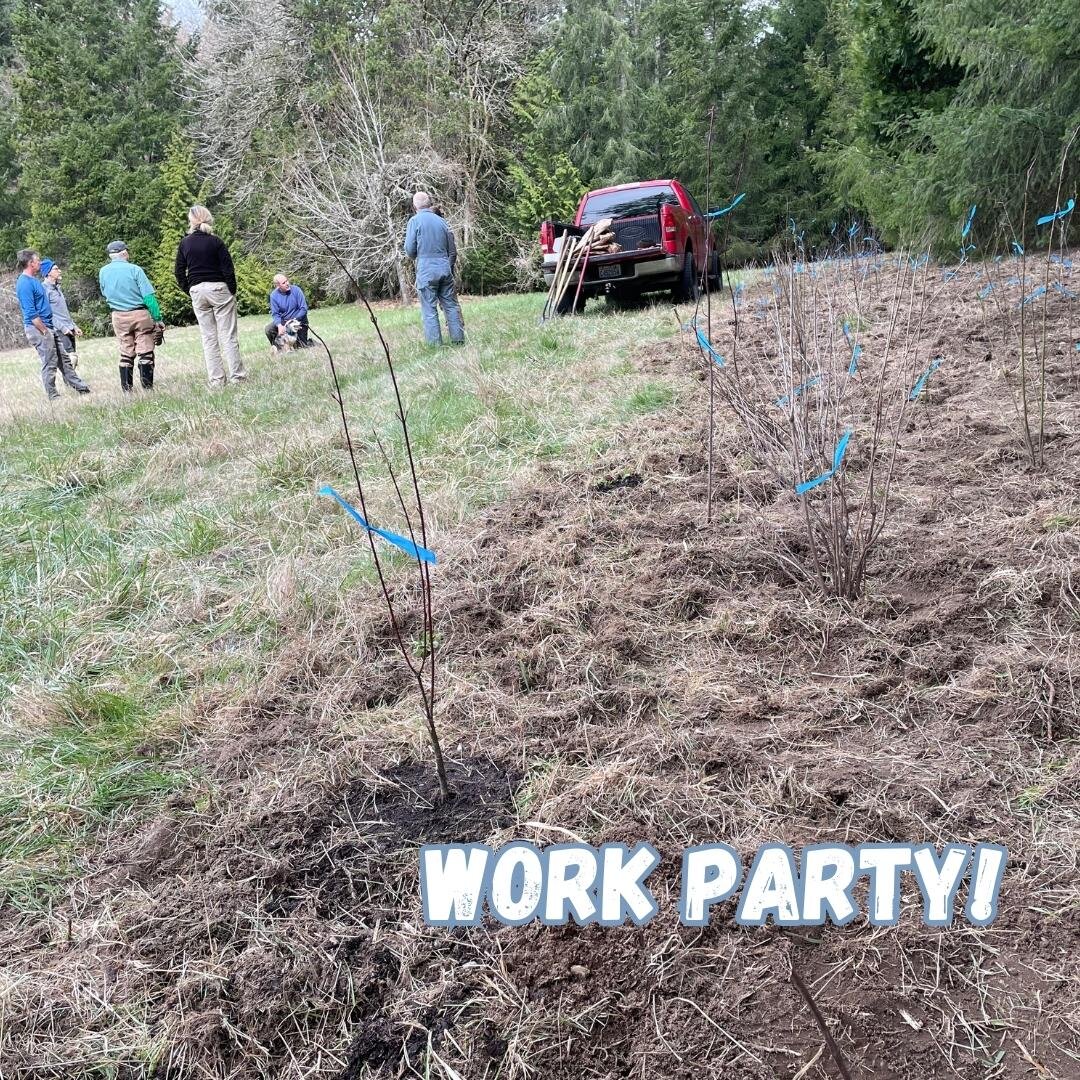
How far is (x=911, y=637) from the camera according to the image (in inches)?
85.4

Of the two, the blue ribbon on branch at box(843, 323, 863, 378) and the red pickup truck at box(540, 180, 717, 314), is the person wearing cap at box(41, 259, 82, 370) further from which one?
the blue ribbon on branch at box(843, 323, 863, 378)

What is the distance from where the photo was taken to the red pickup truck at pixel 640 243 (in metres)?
8.45

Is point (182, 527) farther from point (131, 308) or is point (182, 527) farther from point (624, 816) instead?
point (131, 308)

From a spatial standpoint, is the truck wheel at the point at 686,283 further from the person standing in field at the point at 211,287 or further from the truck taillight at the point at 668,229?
the person standing in field at the point at 211,287

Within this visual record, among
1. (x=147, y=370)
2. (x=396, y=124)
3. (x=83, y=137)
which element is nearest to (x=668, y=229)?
(x=147, y=370)

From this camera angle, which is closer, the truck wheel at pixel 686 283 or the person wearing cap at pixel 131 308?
the person wearing cap at pixel 131 308

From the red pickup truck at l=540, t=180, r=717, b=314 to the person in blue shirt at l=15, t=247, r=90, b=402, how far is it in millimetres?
5276

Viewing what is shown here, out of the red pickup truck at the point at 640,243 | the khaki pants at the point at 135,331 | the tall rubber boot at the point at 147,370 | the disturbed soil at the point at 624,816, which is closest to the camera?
the disturbed soil at the point at 624,816

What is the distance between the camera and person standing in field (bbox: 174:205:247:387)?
7.50m

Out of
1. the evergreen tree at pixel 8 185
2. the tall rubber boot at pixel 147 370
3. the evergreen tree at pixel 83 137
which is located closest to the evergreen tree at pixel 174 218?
the evergreen tree at pixel 83 137

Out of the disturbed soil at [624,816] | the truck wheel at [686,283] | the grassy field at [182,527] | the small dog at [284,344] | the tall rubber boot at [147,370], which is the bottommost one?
the disturbed soil at [624,816]

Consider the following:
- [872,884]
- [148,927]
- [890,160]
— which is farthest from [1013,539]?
[890,160]

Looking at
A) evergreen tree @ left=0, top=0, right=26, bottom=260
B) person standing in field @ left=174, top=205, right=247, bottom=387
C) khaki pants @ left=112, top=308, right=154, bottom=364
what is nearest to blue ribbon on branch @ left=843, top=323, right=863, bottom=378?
person standing in field @ left=174, top=205, right=247, bottom=387

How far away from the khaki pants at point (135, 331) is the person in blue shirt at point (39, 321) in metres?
0.96
